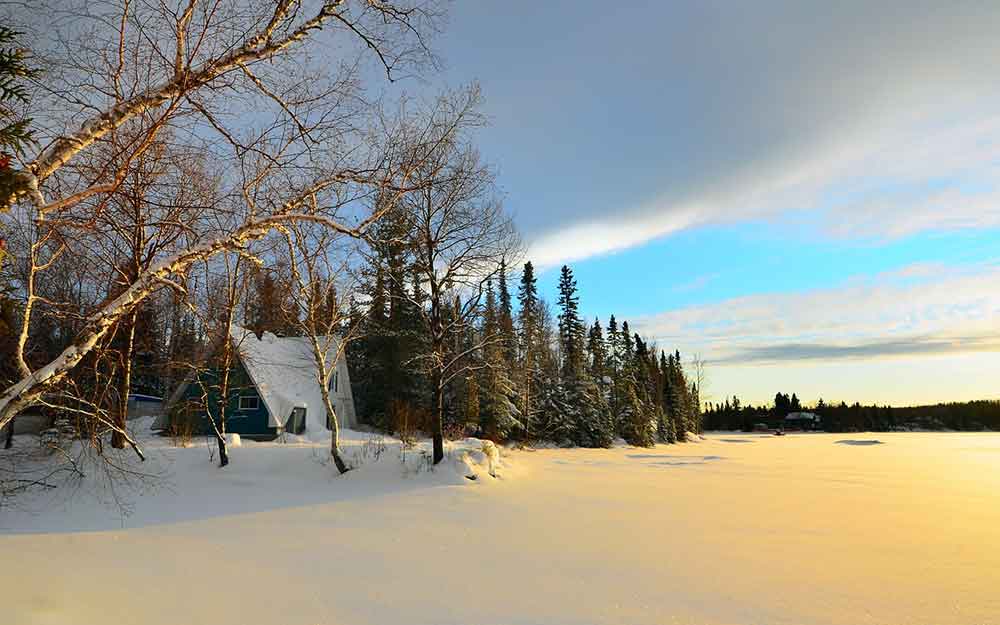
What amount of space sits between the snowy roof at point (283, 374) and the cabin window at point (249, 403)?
1.91 ft

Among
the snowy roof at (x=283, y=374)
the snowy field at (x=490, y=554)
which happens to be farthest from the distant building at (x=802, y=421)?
the snowy roof at (x=283, y=374)

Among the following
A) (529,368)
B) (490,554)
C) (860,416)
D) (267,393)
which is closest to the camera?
(490,554)

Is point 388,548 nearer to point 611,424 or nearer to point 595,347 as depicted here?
point 611,424

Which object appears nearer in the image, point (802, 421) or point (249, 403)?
point (249, 403)

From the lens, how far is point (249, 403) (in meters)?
23.3

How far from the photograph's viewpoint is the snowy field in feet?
15.8

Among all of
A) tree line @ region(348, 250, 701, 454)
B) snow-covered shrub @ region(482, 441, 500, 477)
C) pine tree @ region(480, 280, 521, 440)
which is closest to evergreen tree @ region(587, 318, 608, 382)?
tree line @ region(348, 250, 701, 454)

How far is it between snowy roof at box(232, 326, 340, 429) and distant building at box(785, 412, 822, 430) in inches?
3693

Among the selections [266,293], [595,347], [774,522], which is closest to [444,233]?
[266,293]

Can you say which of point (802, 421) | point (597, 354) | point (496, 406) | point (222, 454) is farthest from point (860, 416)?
point (222, 454)

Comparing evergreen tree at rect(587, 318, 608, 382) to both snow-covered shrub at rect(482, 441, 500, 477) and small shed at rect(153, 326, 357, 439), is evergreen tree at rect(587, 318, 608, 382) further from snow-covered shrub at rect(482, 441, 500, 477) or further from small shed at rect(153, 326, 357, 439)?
snow-covered shrub at rect(482, 441, 500, 477)

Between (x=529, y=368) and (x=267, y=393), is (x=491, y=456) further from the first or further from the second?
(x=529, y=368)

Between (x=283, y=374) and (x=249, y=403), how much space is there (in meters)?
2.66

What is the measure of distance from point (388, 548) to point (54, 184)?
5.69 metres
